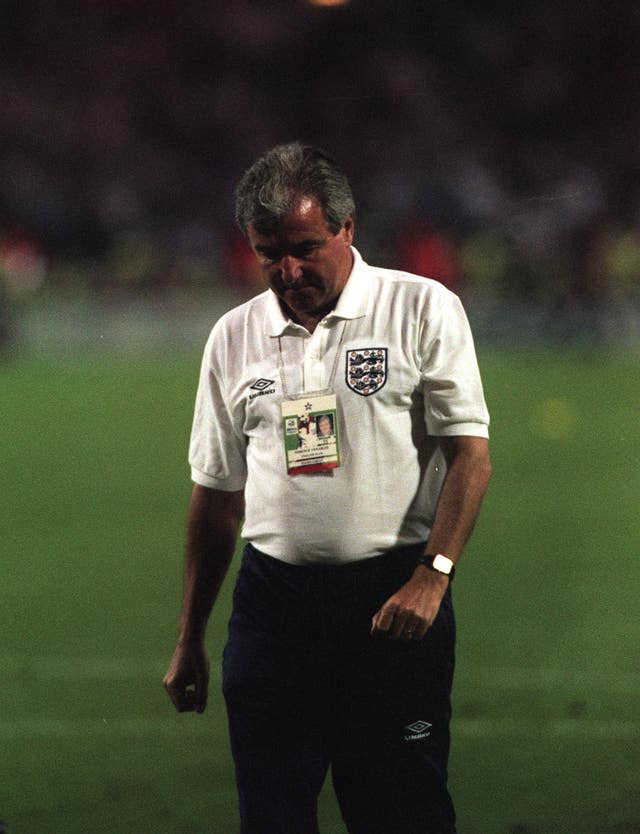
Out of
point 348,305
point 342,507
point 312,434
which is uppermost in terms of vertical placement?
point 348,305

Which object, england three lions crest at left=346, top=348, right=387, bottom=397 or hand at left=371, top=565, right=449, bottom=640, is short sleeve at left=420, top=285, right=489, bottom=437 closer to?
england three lions crest at left=346, top=348, right=387, bottom=397

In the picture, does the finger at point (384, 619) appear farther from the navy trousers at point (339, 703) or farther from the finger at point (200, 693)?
the finger at point (200, 693)

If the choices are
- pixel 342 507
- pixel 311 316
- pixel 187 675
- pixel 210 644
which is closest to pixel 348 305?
pixel 311 316

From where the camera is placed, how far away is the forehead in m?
2.33

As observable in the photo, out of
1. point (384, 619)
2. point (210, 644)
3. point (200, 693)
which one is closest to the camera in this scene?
point (384, 619)

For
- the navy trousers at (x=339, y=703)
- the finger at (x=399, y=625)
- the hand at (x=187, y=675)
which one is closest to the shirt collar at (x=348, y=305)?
the navy trousers at (x=339, y=703)

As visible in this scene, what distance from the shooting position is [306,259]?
2367 mm

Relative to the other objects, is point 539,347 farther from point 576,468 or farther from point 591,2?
point 591,2

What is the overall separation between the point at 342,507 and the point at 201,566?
0.37 m

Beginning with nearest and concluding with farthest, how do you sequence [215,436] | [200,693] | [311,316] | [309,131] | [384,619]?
[384,619] < [311,316] < [215,436] < [200,693] < [309,131]

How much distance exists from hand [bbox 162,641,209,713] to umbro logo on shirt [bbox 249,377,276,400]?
1.73 feet

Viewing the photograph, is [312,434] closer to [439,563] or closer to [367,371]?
[367,371]

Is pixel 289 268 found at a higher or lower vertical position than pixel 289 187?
lower

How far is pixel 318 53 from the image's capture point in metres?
22.5
